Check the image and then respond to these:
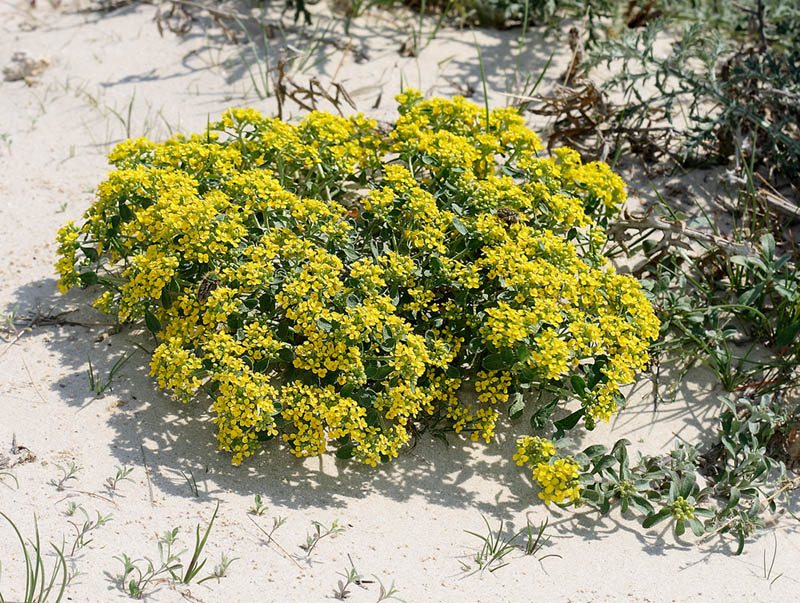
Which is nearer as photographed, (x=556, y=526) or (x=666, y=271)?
(x=556, y=526)

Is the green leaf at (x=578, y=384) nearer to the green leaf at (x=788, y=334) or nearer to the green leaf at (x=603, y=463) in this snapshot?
the green leaf at (x=603, y=463)

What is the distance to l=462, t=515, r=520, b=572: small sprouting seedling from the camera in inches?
110

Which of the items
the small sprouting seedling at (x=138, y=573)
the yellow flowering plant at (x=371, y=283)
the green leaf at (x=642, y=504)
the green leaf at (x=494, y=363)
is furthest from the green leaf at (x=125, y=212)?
the green leaf at (x=642, y=504)

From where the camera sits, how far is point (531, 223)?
11.6ft

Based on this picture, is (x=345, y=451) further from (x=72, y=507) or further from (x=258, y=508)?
(x=72, y=507)

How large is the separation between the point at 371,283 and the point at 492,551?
0.97 meters

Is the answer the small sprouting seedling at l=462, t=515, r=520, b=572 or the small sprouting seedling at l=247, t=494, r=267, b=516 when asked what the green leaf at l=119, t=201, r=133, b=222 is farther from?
the small sprouting seedling at l=462, t=515, r=520, b=572

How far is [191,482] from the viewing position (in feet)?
9.68

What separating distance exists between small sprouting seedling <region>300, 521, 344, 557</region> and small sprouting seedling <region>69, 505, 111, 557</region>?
0.61m

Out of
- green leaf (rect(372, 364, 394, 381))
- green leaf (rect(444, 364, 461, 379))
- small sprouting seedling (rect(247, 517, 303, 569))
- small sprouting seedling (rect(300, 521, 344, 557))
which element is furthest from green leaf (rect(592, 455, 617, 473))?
small sprouting seedling (rect(247, 517, 303, 569))

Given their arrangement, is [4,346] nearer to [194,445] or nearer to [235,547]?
[194,445]

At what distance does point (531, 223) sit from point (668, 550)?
134 centimetres

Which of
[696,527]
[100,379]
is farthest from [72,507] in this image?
[696,527]

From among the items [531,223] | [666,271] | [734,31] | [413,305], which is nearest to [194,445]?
[413,305]
